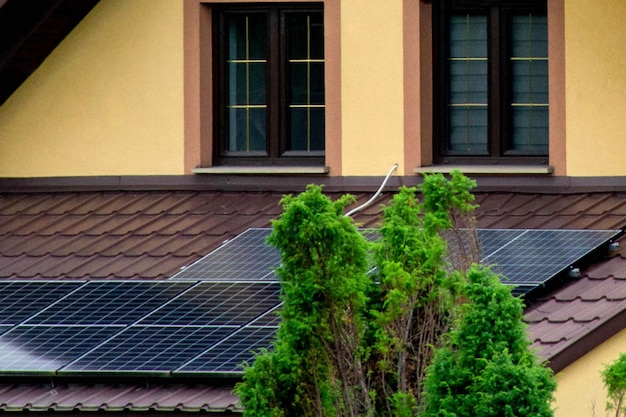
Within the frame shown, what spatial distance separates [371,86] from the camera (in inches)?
786

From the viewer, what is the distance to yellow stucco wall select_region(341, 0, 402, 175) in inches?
782

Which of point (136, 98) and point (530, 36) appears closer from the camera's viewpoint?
point (530, 36)

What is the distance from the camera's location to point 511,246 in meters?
17.9

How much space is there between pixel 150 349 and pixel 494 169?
4262 millimetres

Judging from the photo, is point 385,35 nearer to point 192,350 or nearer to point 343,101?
point 343,101

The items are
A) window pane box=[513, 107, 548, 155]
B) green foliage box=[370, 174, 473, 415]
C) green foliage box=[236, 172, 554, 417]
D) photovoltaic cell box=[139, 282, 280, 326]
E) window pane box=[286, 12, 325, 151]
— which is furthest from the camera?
window pane box=[286, 12, 325, 151]

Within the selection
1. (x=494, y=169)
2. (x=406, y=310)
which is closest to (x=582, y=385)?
(x=406, y=310)

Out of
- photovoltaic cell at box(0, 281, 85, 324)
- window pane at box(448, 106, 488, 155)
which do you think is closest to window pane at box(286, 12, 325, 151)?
window pane at box(448, 106, 488, 155)

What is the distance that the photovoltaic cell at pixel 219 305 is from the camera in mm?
17250

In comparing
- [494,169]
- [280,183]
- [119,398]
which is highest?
[494,169]

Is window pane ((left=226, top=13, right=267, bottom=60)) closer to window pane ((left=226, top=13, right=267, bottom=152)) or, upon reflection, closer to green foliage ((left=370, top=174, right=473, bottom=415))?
window pane ((left=226, top=13, right=267, bottom=152))

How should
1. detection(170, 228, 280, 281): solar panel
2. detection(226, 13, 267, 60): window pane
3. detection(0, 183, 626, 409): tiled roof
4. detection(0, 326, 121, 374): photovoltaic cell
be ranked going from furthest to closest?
detection(226, 13, 267, 60): window pane
detection(0, 183, 626, 409): tiled roof
detection(170, 228, 280, 281): solar panel
detection(0, 326, 121, 374): photovoltaic cell

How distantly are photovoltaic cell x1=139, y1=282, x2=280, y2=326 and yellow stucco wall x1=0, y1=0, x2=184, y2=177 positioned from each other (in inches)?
113

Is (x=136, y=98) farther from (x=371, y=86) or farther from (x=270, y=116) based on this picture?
(x=371, y=86)
